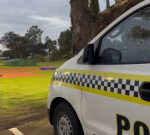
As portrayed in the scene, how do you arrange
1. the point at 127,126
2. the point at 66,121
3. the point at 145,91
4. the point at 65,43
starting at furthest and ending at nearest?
the point at 65,43 < the point at 66,121 < the point at 127,126 < the point at 145,91

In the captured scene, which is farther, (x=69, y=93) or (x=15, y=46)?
(x=15, y=46)

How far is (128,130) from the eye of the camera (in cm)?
245

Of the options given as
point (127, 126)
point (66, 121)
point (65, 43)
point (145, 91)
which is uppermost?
point (65, 43)

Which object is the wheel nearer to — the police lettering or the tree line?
the police lettering

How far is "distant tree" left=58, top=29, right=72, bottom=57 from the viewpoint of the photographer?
249 ft

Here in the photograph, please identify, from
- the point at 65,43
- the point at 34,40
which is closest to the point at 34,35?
the point at 34,40

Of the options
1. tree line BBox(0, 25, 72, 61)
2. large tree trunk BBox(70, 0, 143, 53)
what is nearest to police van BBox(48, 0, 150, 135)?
large tree trunk BBox(70, 0, 143, 53)

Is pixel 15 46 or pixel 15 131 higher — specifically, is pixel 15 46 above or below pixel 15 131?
above

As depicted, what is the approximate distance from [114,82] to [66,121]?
1234 mm

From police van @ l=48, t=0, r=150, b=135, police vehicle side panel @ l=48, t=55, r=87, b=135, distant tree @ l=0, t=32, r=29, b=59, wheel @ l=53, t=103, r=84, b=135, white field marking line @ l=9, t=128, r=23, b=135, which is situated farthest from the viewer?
distant tree @ l=0, t=32, r=29, b=59

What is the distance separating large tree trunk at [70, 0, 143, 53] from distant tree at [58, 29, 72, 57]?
6800 centimetres

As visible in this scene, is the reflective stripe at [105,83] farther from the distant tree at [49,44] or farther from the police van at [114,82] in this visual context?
the distant tree at [49,44]

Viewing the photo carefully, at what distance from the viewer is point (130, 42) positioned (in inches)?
104

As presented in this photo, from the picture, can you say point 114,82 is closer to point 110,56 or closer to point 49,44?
point 110,56
